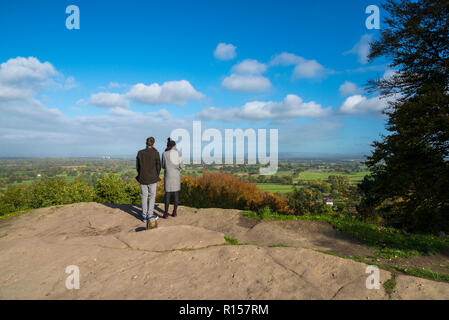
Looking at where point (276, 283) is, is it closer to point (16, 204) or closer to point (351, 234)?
point (351, 234)

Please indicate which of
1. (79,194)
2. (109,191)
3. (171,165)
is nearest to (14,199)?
(79,194)

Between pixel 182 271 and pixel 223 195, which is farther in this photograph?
pixel 223 195

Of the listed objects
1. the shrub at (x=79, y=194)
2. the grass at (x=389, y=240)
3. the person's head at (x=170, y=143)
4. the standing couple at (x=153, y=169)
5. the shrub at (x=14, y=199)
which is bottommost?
the shrub at (x=14, y=199)

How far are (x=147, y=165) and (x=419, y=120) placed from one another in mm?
11586

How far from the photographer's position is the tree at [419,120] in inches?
380

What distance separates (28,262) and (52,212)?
5680mm

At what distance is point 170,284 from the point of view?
3.14 m

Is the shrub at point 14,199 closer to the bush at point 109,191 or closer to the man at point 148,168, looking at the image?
the bush at point 109,191

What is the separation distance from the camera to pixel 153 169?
6.60 metres

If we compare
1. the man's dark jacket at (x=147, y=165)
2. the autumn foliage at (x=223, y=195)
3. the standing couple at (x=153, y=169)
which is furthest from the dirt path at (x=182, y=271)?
the autumn foliage at (x=223, y=195)

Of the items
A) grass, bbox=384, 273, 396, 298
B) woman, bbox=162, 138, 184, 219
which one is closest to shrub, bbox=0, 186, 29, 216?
woman, bbox=162, 138, 184, 219

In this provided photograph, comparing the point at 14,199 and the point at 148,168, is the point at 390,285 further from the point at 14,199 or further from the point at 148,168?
the point at 14,199

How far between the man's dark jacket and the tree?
11.1m
